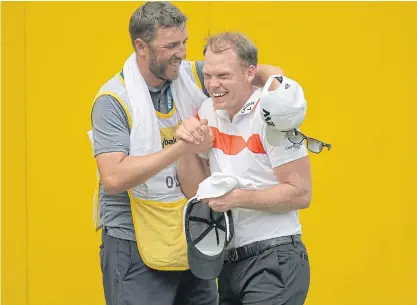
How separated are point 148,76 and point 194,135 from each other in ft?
1.46

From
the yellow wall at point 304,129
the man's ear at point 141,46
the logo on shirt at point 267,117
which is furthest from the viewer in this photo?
the yellow wall at point 304,129

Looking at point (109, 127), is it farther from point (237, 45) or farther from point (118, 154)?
point (237, 45)

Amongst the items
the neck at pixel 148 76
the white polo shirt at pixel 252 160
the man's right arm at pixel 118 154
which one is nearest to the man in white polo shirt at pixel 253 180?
the white polo shirt at pixel 252 160

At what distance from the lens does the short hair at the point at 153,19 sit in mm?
3699

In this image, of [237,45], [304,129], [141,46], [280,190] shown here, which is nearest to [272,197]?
[280,190]

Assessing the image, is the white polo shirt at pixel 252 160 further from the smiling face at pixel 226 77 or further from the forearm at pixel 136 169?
the forearm at pixel 136 169

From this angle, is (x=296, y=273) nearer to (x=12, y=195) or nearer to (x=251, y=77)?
(x=251, y=77)

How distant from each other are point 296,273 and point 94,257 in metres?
1.83

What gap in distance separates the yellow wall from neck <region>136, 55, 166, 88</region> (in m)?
1.21

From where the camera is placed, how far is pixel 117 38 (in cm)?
498

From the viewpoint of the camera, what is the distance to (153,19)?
146 inches

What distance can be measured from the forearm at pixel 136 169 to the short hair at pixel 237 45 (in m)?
0.36

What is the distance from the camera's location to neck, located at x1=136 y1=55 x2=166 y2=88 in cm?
378

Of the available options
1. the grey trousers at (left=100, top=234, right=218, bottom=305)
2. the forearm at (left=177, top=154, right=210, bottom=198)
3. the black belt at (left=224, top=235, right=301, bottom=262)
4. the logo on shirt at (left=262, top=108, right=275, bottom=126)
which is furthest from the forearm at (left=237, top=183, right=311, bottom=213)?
the grey trousers at (left=100, top=234, right=218, bottom=305)
